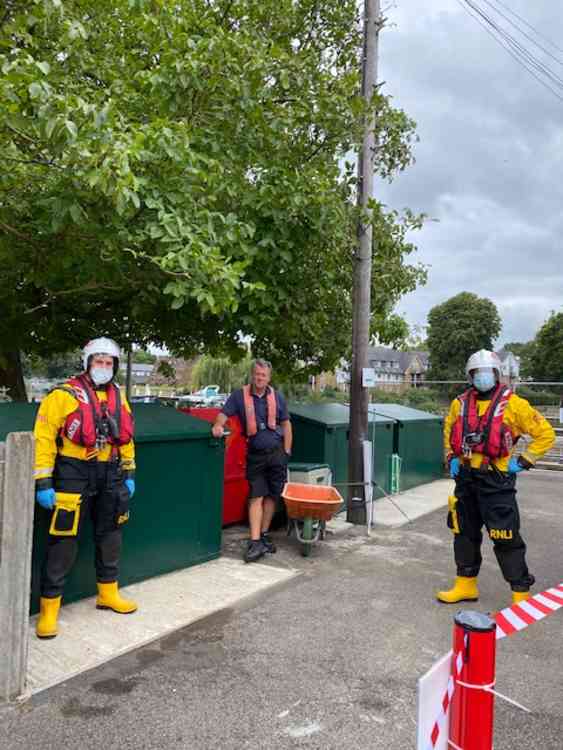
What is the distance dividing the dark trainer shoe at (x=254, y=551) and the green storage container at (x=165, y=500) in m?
0.28

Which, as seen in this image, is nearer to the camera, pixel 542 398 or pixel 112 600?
pixel 112 600

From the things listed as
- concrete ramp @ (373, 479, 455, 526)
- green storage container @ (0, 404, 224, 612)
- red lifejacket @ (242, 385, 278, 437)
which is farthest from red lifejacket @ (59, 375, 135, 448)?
concrete ramp @ (373, 479, 455, 526)

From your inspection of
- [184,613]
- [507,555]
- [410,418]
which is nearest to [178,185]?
[184,613]

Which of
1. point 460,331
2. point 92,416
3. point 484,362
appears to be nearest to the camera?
point 92,416

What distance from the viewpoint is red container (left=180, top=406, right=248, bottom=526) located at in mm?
6461

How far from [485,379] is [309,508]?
2.06 metres

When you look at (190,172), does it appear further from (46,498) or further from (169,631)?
(169,631)

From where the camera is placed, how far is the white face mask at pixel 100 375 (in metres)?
4.00

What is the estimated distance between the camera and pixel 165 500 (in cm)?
489

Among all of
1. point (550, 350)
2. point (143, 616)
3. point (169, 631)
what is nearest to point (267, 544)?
point (143, 616)

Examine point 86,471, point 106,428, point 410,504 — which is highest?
point 106,428

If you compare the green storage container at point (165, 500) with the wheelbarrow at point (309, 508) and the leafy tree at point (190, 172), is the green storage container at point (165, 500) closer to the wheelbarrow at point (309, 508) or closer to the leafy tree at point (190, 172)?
the wheelbarrow at point (309, 508)

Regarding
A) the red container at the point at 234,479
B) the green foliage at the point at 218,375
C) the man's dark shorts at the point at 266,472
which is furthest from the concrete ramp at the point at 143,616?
the green foliage at the point at 218,375

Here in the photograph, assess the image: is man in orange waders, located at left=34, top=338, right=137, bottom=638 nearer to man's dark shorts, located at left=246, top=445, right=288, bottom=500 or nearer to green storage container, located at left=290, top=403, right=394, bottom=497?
man's dark shorts, located at left=246, top=445, right=288, bottom=500
